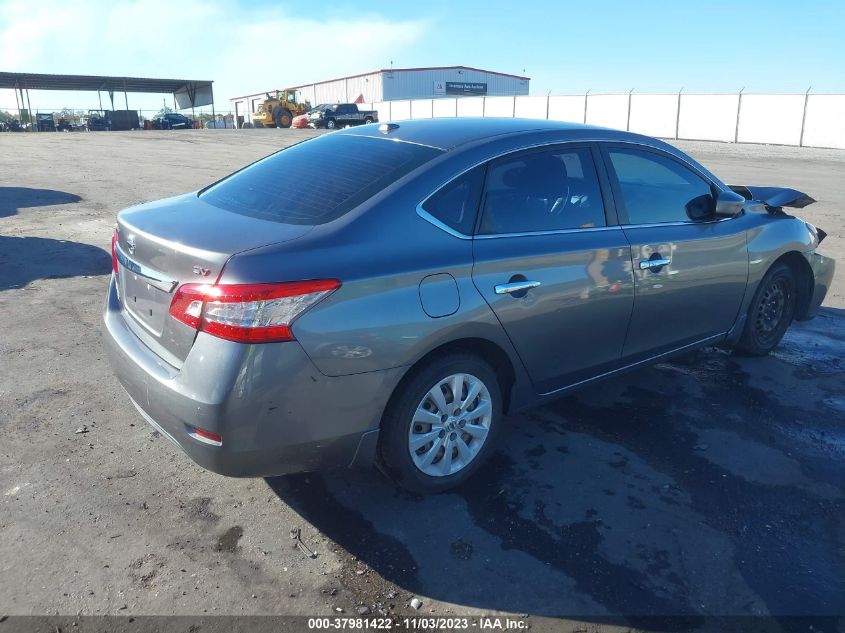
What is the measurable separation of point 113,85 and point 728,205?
65617mm

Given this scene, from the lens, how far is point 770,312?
5172 millimetres

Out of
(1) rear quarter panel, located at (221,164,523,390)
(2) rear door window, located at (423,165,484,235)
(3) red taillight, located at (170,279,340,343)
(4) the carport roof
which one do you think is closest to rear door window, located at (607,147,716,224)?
(2) rear door window, located at (423,165,484,235)

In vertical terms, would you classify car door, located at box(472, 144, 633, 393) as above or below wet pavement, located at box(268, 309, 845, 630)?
above

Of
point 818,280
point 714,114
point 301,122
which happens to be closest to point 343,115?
point 301,122

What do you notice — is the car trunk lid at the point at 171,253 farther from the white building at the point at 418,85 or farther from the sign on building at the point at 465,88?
the sign on building at the point at 465,88

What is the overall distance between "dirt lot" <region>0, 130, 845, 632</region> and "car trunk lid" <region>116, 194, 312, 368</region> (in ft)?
2.83

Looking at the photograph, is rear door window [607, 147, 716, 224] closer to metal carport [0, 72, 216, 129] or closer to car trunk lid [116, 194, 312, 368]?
car trunk lid [116, 194, 312, 368]

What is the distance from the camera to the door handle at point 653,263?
3.92m

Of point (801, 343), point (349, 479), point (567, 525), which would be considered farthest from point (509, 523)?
point (801, 343)

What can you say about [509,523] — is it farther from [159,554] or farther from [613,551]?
[159,554]

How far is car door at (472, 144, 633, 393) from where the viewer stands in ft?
10.9

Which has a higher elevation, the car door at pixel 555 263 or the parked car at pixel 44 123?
the parked car at pixel 44 123

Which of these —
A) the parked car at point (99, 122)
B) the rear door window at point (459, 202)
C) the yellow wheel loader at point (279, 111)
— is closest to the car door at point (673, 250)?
the rear door window at point (459, 202)

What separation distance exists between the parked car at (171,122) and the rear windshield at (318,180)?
174 ft
